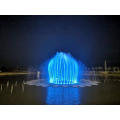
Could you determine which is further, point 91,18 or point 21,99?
point 91,18

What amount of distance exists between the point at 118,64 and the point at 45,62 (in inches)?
580

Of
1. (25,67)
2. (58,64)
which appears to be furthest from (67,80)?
(25,67)

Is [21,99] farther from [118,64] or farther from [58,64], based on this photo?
[118,64]

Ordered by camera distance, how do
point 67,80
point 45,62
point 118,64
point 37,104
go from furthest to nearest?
point 45,62 → point 118,64 → point 67,80 → point 37,104

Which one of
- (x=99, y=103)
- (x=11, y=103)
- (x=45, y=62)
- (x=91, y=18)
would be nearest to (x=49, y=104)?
(x=11, y=103)

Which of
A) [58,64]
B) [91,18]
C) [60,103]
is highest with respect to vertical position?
[91,18]

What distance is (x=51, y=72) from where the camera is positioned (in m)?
13.4

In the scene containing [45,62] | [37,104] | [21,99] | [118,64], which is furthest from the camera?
[45,62]

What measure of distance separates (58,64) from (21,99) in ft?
22.9

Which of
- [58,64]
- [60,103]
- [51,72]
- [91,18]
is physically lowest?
[60,103]

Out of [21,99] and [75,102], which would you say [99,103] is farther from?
[21,99]

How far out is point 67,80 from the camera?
12.5 metres

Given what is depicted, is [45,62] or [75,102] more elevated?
[45,62]

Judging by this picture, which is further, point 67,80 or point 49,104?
point 67,80
